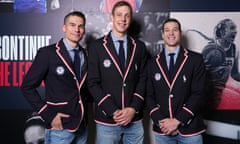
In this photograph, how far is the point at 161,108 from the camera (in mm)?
1844

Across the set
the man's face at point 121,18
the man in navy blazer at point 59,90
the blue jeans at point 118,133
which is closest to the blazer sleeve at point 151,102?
the blue jeans at point 118,133

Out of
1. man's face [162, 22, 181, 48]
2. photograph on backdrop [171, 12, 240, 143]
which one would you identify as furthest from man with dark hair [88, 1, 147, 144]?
photograph on backdrop [171, 12, 240, 143]

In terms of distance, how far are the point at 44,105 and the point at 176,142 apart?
0.89 meters

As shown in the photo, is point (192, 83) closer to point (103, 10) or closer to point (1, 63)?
point (103, 10)

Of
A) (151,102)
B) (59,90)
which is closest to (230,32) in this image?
(151,102)

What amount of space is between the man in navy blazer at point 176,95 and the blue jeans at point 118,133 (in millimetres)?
125

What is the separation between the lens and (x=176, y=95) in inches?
70.8

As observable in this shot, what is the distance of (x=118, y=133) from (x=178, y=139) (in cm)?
39

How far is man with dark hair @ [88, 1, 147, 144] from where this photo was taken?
177cm

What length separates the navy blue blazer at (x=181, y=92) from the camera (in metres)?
1.79

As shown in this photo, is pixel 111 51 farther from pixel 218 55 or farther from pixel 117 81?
pixel 218 55

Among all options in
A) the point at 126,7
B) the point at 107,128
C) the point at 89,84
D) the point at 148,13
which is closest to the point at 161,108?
the point at 107,128

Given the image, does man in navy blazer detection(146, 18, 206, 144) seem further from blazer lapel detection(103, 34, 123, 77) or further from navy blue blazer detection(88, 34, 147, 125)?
blazer lapel detection(103, 34, 123, 77)

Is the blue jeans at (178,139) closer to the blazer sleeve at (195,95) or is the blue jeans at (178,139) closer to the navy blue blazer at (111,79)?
the blazer sleeve at (195,95)
